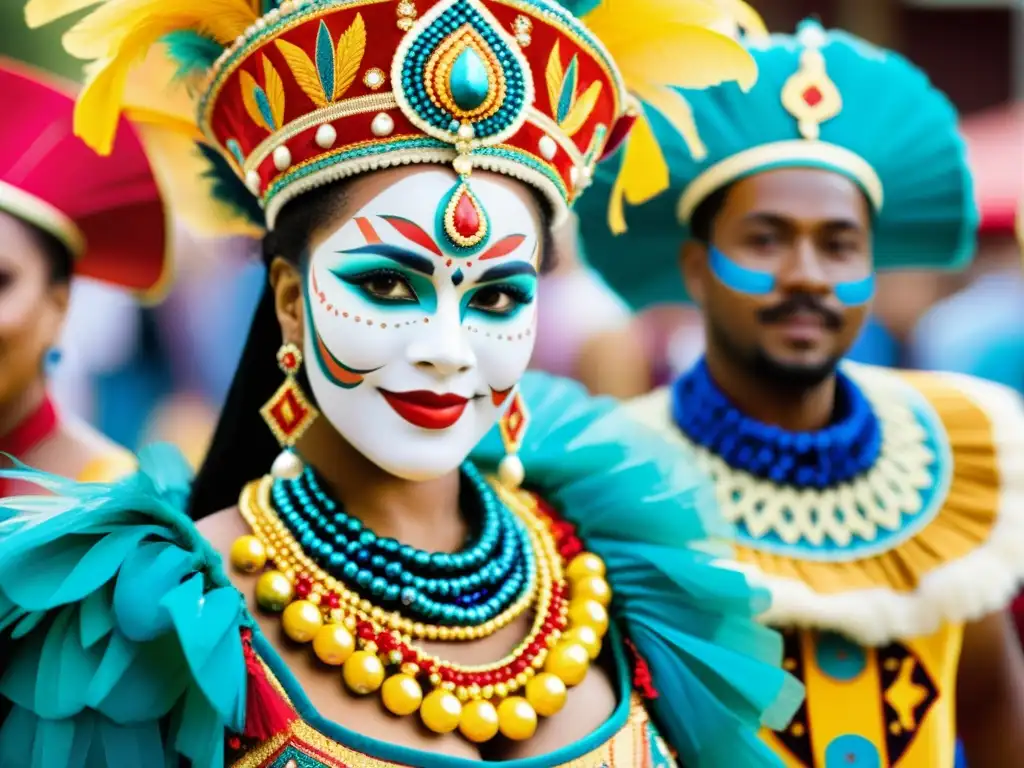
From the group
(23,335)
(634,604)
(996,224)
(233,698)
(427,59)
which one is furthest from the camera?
(996,224)

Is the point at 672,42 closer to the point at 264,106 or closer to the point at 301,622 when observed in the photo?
the point at 264,106

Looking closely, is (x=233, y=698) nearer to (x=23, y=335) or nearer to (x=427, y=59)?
(x=427, y=59)

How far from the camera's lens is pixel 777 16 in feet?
31.9

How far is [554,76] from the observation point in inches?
72.7

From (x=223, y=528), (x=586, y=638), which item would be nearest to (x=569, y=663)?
(x=586, y=638)

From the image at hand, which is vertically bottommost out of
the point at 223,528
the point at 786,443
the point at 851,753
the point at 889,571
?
the point at 851,753

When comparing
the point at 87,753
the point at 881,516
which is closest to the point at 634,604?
the point at 881,516

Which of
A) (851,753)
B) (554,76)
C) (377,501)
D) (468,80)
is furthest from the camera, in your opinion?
(851,753)

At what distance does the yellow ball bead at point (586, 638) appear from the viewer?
1.97 m

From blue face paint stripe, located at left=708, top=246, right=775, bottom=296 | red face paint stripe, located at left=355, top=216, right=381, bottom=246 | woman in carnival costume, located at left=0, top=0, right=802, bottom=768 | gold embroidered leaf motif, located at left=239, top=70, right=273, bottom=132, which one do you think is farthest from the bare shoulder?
blue face paint stripe, located at left=708, top=246, right=775, bottom=296

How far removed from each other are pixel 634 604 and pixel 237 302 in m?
3.79

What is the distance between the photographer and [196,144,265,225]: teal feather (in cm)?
212

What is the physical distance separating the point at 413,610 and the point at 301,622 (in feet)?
0.57

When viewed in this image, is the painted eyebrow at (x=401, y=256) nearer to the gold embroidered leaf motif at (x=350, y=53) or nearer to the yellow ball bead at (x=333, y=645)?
the gold embroidered leaf motif at (x=350, y=53)
